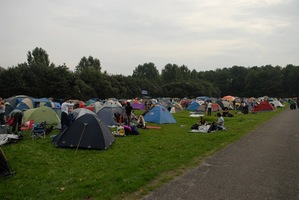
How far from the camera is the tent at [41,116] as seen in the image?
58.7 feet

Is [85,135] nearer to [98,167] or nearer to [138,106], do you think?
[98,167]

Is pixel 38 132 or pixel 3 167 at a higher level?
pixel 38 132

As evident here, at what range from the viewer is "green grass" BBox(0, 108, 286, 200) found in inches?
246

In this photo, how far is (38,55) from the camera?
239 feet

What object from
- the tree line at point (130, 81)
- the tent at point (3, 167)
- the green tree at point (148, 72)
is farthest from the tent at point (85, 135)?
the green tree at point (148, 72)

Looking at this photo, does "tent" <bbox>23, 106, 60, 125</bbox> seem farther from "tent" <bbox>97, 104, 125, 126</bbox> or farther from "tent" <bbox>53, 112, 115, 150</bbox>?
"tent" <bbox>53, 112, 115, 150</bbox>

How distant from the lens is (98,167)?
8.27m

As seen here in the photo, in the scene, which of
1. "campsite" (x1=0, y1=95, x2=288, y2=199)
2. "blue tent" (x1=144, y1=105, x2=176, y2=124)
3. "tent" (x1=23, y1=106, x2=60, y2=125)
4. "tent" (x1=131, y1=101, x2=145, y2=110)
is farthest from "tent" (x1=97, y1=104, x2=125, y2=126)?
"tent" (x1=131, y1=101, x2=145, y2=110)

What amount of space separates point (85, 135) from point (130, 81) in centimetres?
6540

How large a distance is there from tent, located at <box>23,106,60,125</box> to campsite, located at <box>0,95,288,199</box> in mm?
4967

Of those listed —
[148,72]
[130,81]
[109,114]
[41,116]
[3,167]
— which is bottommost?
[3,167]

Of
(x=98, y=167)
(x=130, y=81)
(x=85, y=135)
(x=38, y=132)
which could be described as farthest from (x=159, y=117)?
(x=130, y=81)

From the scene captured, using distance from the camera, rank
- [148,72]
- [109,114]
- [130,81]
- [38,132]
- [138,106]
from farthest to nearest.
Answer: [148,72]
[130,81]
[138,106]
[109,114]
[38,132]

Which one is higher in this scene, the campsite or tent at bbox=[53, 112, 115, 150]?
tent at bbox=[53, 112, 115, 150]
